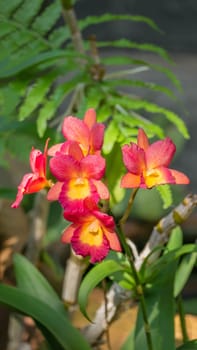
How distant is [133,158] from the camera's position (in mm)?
764

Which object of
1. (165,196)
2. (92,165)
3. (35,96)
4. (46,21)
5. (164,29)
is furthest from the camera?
(164,29)

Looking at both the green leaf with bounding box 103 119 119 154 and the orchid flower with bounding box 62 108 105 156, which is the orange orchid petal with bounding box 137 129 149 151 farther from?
the green leaf with bounding box 103 119 119 154

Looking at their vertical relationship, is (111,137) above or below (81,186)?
below

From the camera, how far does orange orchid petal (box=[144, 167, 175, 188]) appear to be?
780mm

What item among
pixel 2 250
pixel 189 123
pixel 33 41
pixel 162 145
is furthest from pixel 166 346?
pixel 189 123

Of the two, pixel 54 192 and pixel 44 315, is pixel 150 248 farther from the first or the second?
pixel 54 192

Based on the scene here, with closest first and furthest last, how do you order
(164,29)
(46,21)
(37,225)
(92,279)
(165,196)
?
(92,279), (165,196), (46,21), (37,225), (164,29)

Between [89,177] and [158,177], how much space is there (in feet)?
0.26

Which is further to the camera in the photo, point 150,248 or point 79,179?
point 150,248

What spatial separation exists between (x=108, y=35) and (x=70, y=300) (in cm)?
230

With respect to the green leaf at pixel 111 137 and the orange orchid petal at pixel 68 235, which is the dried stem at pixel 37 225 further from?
the orange orchid petal at pixel 68 235

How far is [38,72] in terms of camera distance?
1203 millimetres

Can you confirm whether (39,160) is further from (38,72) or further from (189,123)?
(189,123)

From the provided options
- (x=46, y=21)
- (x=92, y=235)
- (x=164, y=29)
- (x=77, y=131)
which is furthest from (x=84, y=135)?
(x=164, y=29)
